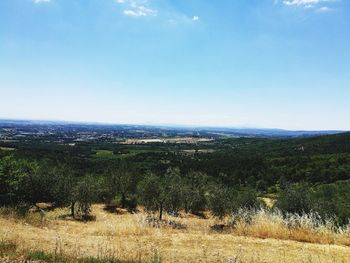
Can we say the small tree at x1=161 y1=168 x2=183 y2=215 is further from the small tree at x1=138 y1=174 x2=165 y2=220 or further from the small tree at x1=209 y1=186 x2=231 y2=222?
the small tree at x1=209 y1=186 x2=231 y2=222

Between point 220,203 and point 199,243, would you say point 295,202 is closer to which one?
point 220,203

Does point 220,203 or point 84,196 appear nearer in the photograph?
point 220,203

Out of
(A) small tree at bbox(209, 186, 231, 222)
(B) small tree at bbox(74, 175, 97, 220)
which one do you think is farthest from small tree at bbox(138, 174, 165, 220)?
(A) small tree at bbox(209, 186, 231, 222)

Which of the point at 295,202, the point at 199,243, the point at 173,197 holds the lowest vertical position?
the point at 173,197

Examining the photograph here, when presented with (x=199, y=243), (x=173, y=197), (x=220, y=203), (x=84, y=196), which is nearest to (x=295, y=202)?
(x=220, y=203)

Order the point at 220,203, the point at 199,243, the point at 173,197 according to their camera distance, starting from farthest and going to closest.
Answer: the point at 173,197, the point at 220,203, the point at 199,243

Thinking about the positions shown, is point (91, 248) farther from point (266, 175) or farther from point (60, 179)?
point (266, 175)

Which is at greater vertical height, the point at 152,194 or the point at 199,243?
the point at 199,243

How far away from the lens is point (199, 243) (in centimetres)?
1217

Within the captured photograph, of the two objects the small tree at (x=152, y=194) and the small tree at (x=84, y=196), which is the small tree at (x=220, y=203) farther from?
the small tree at (x=84, y=196)

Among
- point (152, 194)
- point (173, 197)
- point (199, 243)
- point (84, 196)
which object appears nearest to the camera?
point (199, 243)

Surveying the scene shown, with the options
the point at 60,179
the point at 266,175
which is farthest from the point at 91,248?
the point at 266,175

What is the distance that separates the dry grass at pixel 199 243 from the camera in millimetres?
10594

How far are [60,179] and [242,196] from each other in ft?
85.8
